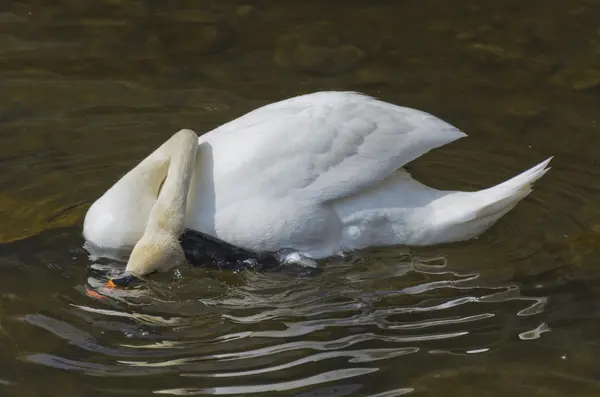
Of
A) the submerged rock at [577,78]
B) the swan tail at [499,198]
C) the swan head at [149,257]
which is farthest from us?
the submerged rock at [577,78]

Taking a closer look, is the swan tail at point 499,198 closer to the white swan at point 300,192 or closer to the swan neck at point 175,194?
the white swan at point 300,192

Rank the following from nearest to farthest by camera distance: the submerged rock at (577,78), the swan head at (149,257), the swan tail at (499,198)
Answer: the swan head at (149,257)
the swan tail at (499,198)
the submerged rock at (577,78)

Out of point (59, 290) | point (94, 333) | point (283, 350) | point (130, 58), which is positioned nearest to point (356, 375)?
point (283, 350)

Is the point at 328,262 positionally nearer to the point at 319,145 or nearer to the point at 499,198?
the point at 319,145

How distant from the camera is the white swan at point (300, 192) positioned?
4855 millimetres

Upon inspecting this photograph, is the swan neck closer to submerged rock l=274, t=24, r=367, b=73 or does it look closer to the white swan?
the white swan

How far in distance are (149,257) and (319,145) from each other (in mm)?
872

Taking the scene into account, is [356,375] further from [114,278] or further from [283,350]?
[114,278]

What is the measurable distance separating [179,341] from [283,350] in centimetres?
41

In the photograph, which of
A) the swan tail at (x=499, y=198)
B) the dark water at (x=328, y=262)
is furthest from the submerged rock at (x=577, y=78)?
the swan tail at (x=499, y=198)

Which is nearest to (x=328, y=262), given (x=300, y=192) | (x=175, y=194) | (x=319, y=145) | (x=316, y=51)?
(x=300, y=192)

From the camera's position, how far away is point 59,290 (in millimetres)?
4887

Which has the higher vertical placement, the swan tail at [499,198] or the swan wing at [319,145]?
the swan wing at [319,145]

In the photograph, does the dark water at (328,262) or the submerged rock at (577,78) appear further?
the submerged rock at (577,78)
